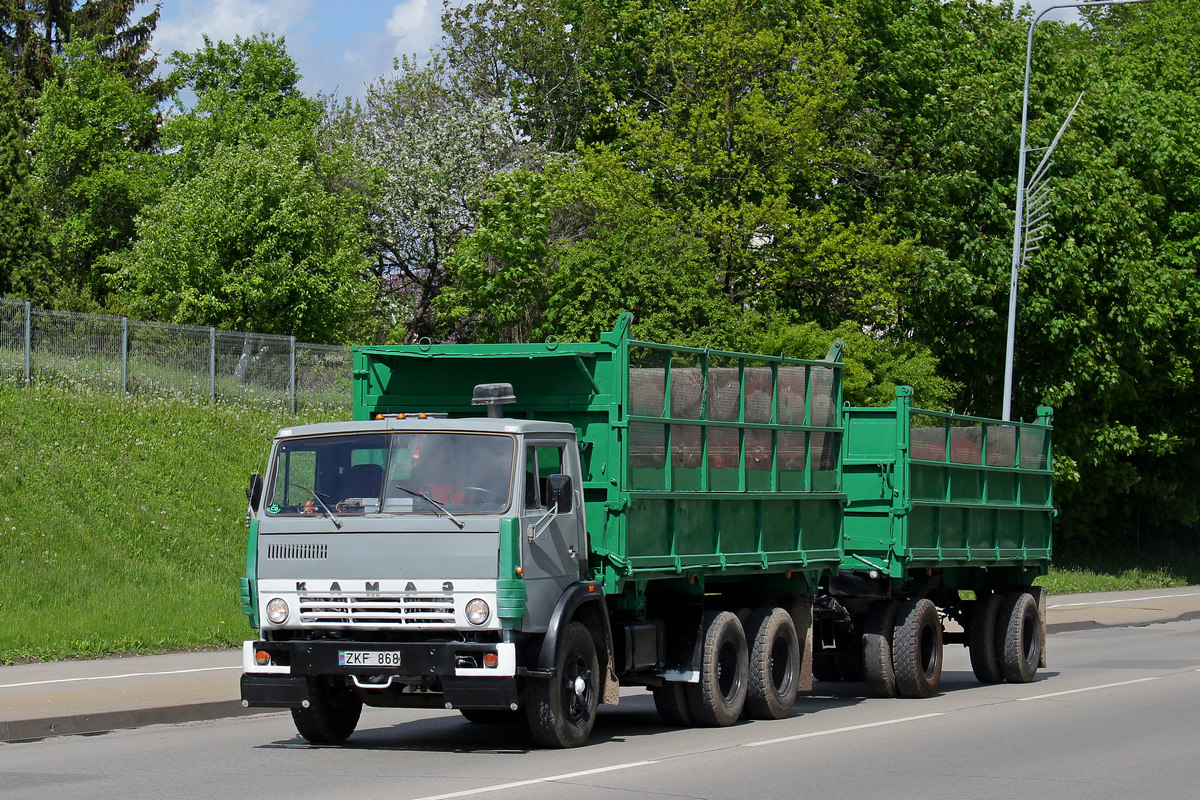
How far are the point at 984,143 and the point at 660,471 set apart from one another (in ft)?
88.6

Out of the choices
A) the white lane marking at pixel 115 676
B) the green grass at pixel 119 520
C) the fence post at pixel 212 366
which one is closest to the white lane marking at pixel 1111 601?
the green grass at pixel 119 520

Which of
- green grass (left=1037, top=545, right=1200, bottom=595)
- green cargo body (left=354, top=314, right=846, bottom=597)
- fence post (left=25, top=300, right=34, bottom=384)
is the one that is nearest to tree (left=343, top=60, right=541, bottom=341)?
fence post (left=25, top=300, right=34, bottom=384)

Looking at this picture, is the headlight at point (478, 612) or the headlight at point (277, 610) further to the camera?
the headlight at point (277, 610)

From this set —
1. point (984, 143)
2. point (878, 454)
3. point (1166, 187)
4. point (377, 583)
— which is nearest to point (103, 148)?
point (984, 143)

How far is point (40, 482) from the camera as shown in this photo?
22.6m

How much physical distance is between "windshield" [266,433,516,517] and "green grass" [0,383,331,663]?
22.8 ft

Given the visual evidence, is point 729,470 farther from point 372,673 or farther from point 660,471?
point 372,673

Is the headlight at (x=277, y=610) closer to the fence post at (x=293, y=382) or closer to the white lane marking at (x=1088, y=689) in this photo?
the white lane marking at (x=1088, y=689)

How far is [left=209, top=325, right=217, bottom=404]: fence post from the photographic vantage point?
2872 centimetres

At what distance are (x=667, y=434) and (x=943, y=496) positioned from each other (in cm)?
579

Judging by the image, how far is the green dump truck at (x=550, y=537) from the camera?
10.3 m

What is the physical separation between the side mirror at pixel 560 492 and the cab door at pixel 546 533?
5cm

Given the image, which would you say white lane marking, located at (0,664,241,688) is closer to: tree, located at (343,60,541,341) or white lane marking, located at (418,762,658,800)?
white lane marking, located at (418,762,658,800)

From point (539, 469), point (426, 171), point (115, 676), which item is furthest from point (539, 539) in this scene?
point (426, 171)
